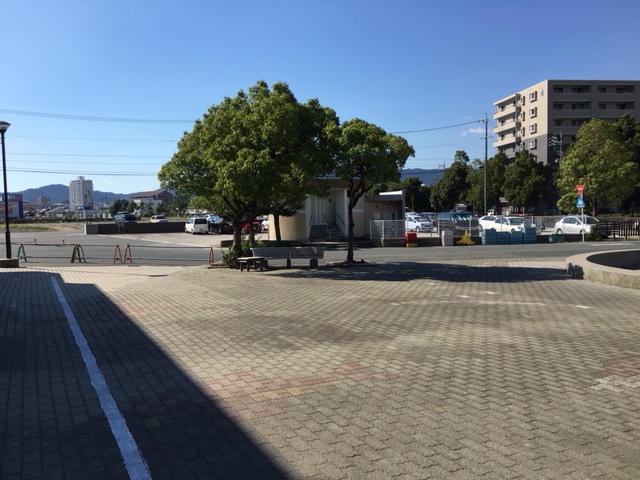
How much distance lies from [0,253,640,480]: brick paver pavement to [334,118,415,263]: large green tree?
25.2 feet

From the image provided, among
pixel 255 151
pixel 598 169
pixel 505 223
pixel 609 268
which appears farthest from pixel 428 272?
pixel 598 169

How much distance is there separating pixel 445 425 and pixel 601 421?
4.76 ft

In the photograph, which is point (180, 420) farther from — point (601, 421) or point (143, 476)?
point (601, 421)

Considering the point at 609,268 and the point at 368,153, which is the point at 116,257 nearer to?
the point at 368,153

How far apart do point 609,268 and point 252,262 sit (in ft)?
38.5

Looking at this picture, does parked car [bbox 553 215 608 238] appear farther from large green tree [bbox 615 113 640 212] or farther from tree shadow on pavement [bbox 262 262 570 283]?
large green tree [bbox 615 113 640 212]

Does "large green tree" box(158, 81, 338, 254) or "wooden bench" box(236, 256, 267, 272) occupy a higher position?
"large green tree" box(158, 81, 338, 254)

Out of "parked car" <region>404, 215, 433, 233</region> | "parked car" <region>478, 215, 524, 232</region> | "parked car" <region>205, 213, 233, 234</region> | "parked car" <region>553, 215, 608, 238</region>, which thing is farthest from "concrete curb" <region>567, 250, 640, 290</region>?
"parked car" <region>205, 213, 233, 234</region>

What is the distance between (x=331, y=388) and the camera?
5.98m

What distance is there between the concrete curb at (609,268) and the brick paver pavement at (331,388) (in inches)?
65.5

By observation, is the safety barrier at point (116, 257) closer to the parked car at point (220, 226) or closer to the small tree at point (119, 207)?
the parked car at point (220, 226)

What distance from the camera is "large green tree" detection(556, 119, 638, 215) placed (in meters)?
47.1

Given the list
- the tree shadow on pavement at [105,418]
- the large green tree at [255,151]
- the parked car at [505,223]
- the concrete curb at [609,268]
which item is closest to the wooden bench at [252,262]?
the large green tree at [255,151]

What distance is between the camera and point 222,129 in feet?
63.1
